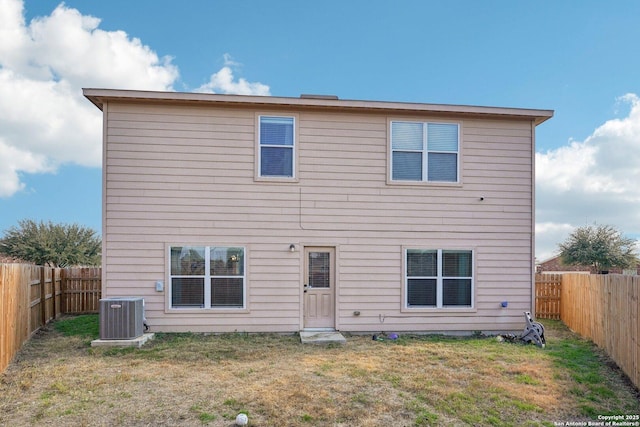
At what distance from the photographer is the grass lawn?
4.42m

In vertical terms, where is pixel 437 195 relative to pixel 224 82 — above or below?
below

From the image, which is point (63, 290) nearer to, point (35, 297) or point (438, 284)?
point (35, 297)

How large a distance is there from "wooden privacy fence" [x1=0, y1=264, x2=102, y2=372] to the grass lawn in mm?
472

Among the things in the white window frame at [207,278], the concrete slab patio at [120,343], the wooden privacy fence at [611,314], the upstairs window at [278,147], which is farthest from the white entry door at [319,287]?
the wooden privacy fence at [611,314]

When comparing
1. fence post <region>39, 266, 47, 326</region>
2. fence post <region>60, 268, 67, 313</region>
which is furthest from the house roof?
fence post <region>60, 268, 67, 313</region>

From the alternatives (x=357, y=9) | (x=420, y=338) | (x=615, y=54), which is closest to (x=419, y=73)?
(x=357, y=9)

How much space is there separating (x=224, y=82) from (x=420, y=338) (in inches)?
298

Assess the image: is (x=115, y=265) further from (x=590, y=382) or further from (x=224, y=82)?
(x=590, y=382)

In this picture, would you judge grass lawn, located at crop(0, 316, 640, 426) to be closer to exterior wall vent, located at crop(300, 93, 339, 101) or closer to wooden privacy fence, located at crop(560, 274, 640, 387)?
wooden privacy fence, located at crop(560, 274, 640, 387)

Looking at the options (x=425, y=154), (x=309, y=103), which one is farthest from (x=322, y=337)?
(x=309, y=103)

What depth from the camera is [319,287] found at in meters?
8.88

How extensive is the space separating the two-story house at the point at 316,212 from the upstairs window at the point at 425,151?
0.03 m

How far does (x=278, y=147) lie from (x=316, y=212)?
1.71 metres

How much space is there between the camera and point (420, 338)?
8.46 metres
